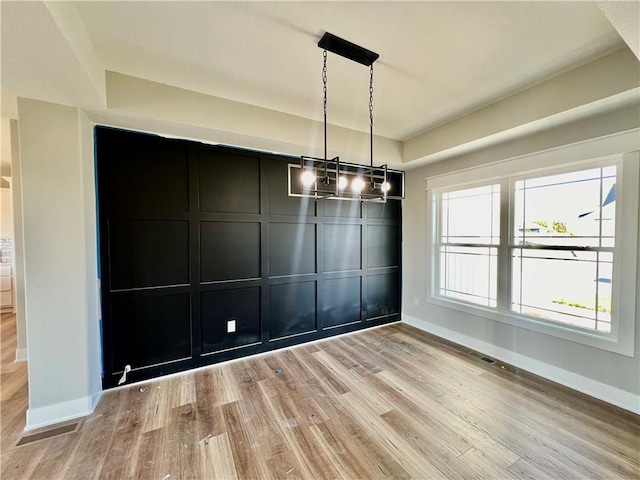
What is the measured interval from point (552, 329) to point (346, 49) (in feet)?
10.8

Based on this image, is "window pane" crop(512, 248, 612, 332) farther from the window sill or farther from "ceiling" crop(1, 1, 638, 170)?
"ceiling" crop(1, 1, 638, 170)

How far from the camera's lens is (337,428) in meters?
1.99

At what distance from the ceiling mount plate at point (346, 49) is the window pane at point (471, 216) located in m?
2.28

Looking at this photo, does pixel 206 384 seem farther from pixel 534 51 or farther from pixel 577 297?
pixel 534 51

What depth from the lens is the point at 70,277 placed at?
6.88ft

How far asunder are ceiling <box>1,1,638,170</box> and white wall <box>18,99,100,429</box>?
0.28 meters

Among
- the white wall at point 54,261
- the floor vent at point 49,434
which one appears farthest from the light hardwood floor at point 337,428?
the white wall at point 54,261

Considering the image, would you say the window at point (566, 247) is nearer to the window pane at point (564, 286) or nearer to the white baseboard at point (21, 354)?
the window pane at point (564, 286)

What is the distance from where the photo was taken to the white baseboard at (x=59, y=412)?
2002 millimetres

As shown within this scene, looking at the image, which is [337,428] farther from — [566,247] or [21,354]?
[21,354]

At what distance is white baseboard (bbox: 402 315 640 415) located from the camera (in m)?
2.19

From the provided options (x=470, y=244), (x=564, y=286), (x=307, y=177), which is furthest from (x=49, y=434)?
(x=564, y=286)

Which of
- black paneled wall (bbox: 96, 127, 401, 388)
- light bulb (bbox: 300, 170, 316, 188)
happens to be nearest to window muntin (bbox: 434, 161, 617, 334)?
black paneled wall (bbox: 96, 127, 401, 388)

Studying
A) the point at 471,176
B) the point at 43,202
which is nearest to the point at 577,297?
the point at 471,176
